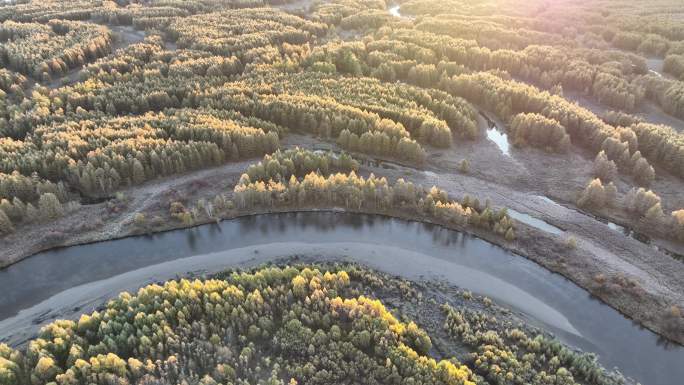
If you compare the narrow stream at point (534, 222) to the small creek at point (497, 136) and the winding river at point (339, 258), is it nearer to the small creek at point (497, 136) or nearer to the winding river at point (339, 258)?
the winding river at point (339, 258)

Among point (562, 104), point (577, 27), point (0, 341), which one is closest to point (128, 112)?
point (0, 341)

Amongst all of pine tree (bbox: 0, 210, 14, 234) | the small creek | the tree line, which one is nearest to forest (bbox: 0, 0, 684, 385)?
the tree line

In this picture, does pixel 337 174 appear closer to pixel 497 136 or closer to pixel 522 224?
pixel 522 224

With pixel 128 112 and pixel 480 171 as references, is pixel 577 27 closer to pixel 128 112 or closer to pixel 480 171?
pixel 480 171

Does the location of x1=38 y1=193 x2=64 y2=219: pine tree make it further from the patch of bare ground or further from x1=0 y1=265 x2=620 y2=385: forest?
x1=0 y1=265 x2=620 y2=385: forest

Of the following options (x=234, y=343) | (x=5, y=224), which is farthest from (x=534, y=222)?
(x=5, y=224)

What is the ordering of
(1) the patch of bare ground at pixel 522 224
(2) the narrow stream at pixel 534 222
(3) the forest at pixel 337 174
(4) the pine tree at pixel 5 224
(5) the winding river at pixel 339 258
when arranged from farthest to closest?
(2) the narrow stream at pixel 534 222, (4) the pine tree at pixel 5 224, (1) the patch of bare ground at pixel 522 224, (5) the winding river at pixel 339 258, (3) the forest at pixel 337 174

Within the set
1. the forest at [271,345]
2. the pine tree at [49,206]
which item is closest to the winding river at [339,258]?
the forest at [271,345]
